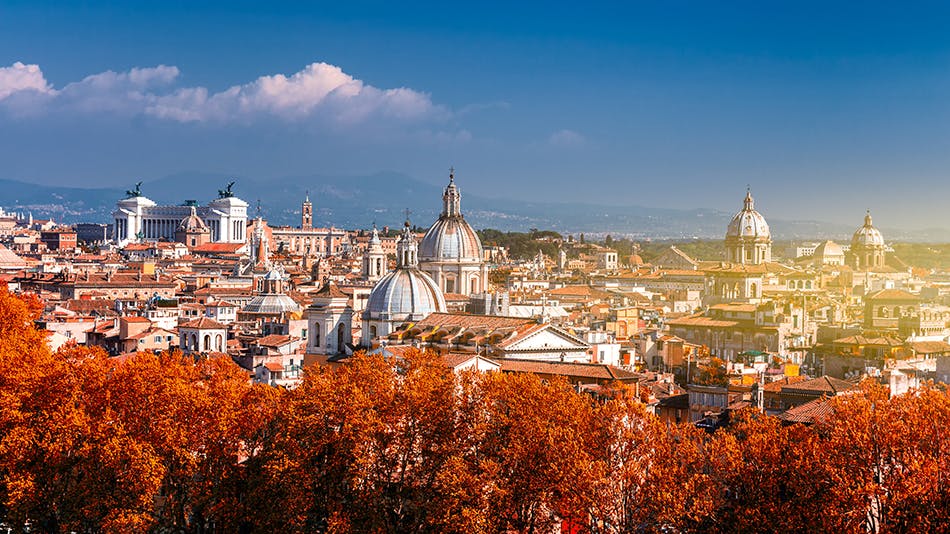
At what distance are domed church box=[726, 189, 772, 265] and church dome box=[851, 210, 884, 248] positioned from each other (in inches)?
704

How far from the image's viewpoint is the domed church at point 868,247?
112m

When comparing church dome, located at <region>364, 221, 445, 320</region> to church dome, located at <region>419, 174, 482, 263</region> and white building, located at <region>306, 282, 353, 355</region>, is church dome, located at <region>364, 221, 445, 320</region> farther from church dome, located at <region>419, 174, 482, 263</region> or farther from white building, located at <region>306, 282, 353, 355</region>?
church dome, located at <region>419, 174, 482, 263</region>

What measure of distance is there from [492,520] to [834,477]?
20.5ft

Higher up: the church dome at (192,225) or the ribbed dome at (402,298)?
the church dome at (192,225)

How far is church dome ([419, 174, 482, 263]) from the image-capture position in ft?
210

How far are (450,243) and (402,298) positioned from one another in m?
13.7

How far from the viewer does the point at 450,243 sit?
64125 mm

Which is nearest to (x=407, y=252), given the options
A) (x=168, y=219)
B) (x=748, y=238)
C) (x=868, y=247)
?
(x=748, y=238)

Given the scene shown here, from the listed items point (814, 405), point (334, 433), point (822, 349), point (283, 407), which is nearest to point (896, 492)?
point (814, 405)

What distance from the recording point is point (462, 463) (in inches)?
987

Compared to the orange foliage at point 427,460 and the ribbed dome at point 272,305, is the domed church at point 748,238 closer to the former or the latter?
the ribbed dome at point 272,305

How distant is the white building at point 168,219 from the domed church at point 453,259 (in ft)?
365

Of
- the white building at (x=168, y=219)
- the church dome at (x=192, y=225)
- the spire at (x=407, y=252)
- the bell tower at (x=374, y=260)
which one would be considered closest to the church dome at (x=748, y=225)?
the bell tower at (x=374, y=260)

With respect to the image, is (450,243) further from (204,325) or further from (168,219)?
(168,219)
